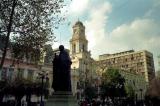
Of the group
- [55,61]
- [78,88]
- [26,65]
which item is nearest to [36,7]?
[55,61]

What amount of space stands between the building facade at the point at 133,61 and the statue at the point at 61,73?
97.4 m

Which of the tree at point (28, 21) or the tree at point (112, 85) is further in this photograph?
the tree at point (112, 85)

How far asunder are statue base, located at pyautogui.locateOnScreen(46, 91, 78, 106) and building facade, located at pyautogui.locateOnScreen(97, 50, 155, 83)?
9824 cm

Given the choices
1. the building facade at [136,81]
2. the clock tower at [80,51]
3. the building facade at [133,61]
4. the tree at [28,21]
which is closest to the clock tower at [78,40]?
the clock tower at [80,51]

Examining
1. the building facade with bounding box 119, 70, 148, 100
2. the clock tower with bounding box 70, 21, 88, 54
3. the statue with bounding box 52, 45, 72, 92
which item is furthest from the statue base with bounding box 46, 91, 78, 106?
the building facade with bounding box 119, 70, 148, 100

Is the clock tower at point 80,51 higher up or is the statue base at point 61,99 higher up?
the clock tower at point 80,51

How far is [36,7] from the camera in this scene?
21.7 metres

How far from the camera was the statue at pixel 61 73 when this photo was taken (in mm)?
14477

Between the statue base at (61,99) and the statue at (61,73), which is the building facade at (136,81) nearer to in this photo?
the statue at (61,73)

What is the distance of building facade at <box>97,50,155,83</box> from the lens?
11169cm

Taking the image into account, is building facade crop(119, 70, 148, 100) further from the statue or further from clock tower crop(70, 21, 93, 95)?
the statue

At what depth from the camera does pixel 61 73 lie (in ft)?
48.2

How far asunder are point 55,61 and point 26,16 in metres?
8.11

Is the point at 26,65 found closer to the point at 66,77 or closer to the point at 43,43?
the point at 43,43
